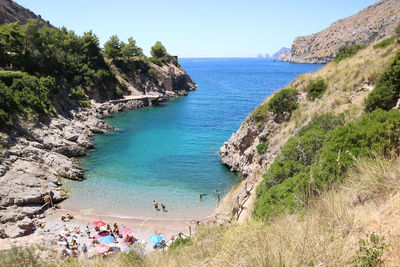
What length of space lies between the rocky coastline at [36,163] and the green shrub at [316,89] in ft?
78.3

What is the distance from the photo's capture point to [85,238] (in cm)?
1800

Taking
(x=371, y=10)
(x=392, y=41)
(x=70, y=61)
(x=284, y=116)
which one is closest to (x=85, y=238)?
(x=284, y=116)

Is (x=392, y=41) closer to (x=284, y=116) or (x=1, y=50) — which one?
(x=284, y=116)

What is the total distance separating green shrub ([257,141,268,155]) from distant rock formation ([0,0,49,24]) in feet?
268

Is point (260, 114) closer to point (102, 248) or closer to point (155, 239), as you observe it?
point (155, 239)

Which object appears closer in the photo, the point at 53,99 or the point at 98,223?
the point at 98,223

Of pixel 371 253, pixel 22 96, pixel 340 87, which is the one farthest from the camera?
pixel 22 96

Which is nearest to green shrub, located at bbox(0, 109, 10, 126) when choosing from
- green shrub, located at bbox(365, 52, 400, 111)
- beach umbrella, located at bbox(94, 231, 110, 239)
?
beach umbrella, located at bbox(94, 231, 110, 239)

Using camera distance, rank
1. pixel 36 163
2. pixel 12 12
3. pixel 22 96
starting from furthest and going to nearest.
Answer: pixel 12 12 → pixel 22 96 → pixel 36 163

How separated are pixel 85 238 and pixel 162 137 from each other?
24156 mm

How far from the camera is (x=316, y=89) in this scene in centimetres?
2088

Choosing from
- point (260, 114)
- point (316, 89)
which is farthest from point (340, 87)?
point (260, 114)

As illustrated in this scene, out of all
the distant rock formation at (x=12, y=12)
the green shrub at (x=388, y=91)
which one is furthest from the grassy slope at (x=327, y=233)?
the distant rock formation at (x=12, y=12)

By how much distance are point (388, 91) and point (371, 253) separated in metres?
12.6
